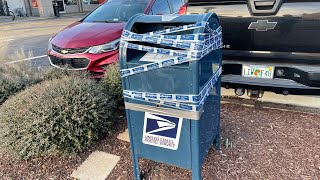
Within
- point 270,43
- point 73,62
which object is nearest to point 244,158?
point 270,43

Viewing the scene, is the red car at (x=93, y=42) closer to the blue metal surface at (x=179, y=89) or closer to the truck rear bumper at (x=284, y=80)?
the truck rear bumper at (x=284, y=80)

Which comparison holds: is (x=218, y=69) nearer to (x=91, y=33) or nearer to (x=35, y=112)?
(x=35, y=112)

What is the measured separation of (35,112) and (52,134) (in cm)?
30

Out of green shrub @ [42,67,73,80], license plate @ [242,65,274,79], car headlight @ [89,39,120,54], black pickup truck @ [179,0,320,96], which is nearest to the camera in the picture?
black pickup truck @ [179,0,320,96]

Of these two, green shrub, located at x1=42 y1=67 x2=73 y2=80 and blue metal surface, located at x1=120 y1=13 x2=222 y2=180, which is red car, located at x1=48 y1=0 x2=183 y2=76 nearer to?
green shrub, located at x1=42 y1=67 x2=73 y2=80

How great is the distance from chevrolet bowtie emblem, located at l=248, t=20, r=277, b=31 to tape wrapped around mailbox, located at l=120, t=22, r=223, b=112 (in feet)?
3.45

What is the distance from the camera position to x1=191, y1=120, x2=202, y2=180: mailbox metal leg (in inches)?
74.7

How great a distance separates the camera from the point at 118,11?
5148 millimetres

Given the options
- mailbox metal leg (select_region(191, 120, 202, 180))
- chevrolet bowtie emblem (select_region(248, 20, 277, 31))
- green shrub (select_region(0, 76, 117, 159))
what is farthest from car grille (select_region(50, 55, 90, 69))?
mailbox metal leg (select_region(191, 120, 202, 180))

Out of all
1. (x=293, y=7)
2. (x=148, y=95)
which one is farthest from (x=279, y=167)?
(x=293, y=7)

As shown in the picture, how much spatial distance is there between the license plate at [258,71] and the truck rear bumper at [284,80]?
4 centimetres

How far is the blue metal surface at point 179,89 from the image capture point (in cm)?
183

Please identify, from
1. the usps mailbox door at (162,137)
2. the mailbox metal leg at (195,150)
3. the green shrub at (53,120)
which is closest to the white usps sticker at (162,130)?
the usps mailbox door at (162,137)

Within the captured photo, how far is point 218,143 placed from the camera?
2672 mm
